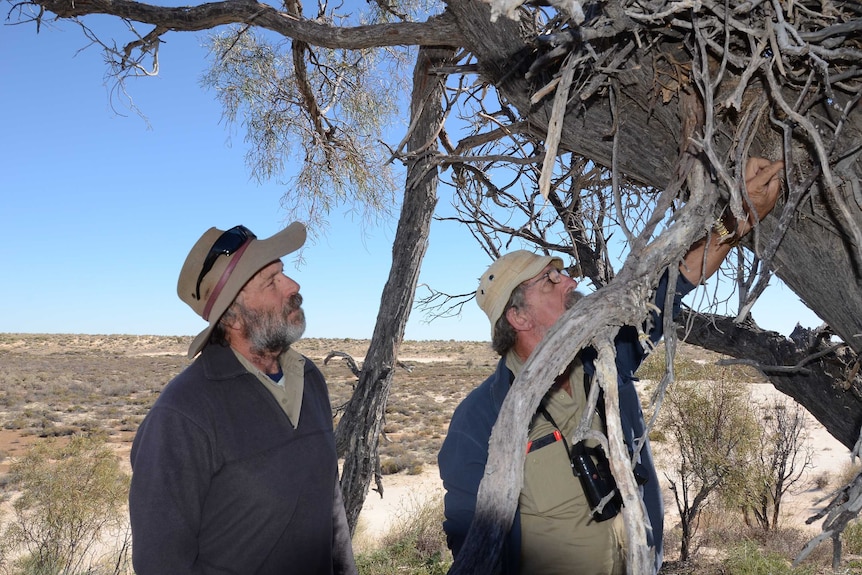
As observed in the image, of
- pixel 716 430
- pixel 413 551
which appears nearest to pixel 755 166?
pixel 413 551

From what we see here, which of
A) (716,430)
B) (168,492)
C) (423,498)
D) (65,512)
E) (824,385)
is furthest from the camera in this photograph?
(423,498)

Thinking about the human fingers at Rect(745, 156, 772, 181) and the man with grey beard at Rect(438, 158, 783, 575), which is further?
the man with grey beard at Rect(438, 158, 783, 575)

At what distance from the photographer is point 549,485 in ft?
7.14

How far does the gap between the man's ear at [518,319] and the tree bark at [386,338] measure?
258cm

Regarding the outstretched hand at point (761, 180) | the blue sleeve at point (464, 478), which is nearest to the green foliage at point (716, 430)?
the blue sleeve at point (464, 478)

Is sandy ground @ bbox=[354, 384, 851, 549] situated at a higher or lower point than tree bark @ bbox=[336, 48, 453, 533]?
lower

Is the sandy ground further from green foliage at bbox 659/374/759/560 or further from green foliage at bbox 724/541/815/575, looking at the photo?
green foliage at bbox 724/541/815/575

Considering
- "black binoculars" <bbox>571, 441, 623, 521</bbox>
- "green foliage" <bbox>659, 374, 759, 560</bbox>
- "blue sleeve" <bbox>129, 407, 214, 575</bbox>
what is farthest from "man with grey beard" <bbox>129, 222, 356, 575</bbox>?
"green foliage" <bbox>659, 374, 759, 560</bbox>

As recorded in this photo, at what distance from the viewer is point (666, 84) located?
1.99 metres

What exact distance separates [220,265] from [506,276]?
1043 millimetres

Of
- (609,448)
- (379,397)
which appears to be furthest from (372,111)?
(609,448)

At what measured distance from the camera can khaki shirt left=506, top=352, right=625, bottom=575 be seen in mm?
2152

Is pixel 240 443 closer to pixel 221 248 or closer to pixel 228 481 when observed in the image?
pixel 228 481

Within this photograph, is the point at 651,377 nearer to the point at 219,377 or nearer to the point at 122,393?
the point at 219,377
